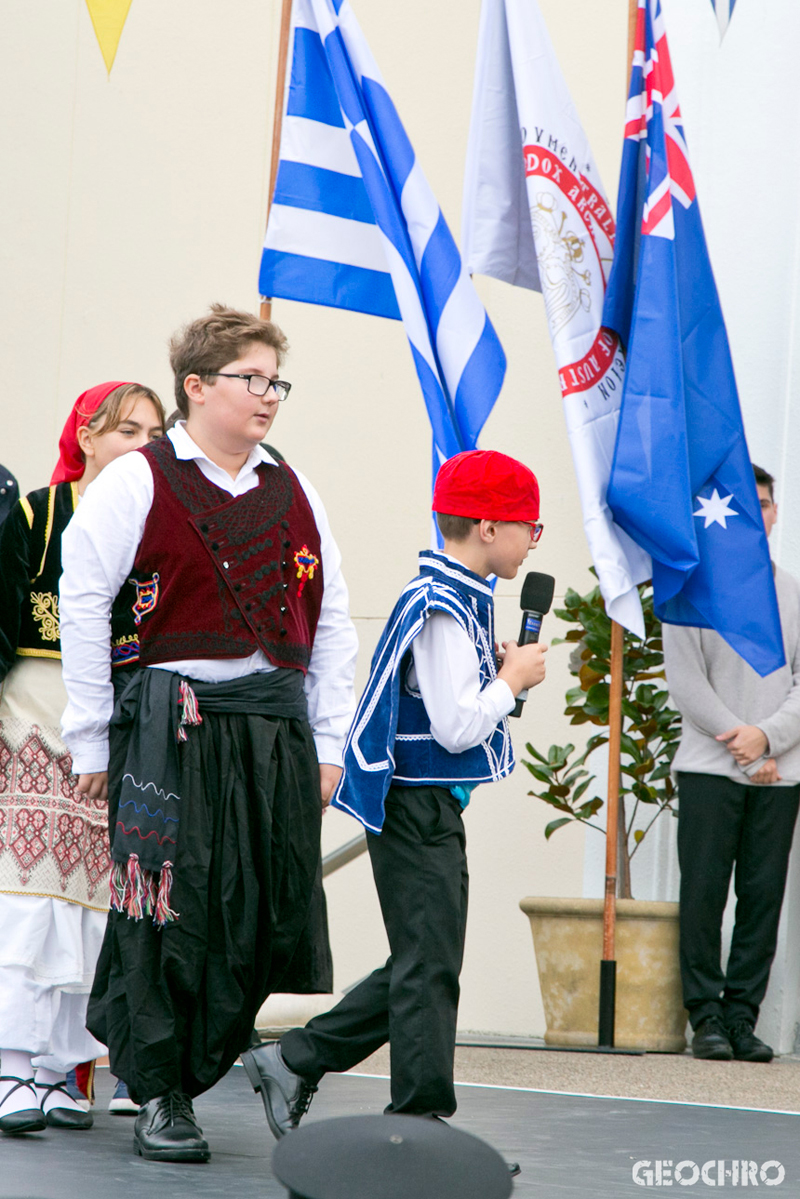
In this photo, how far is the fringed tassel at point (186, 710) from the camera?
2.80 metres

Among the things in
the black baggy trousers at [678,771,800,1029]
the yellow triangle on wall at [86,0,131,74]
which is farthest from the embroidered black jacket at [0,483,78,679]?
the yellow triangle on wall at [86,0,131,74]

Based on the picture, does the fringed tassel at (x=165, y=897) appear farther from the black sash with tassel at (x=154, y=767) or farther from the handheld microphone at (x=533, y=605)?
the handheld microphone at (x=533, y=605)

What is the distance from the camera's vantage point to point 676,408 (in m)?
4.58

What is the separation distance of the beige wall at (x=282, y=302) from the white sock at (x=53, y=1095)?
2826mm

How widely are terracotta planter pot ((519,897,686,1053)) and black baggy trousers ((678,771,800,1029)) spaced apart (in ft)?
0.26

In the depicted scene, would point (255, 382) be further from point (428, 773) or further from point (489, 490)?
point (428, 773)

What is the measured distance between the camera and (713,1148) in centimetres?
291

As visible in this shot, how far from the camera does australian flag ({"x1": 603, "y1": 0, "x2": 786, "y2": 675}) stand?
4551 millimetres

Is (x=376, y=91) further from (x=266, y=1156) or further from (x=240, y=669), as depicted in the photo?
(x=266, y=1156)

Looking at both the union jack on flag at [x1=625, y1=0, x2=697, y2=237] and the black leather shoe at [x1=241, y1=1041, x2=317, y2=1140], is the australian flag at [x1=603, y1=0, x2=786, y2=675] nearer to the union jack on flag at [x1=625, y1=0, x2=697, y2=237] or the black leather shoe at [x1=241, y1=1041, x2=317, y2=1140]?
the union jack on flag at [x1=625, y1=0, x2=697, y2=237]

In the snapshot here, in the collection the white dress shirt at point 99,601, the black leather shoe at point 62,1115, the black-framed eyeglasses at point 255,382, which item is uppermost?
the black-framed eyeglasses at point 255,382

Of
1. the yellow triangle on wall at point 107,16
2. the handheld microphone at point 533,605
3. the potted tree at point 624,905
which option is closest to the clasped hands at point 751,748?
the potted tree at point 624,905

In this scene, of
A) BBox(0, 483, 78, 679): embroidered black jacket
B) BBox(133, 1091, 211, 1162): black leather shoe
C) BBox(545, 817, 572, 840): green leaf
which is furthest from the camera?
BBox(545, 817, 572, 840): green leaf

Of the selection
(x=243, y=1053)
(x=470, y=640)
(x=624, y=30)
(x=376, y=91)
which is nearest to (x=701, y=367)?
(x=376, y=91)
